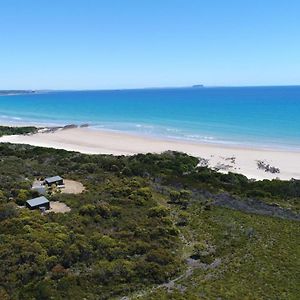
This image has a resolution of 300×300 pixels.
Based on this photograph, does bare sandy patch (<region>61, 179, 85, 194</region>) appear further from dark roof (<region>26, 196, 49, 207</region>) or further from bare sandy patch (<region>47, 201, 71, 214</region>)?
dark roof (<region>26, 196, 49, 207</region>)

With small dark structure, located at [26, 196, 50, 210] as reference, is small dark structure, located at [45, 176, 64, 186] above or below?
above

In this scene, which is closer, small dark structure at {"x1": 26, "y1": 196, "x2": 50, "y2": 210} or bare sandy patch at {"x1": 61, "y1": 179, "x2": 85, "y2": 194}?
small dark structure at {"x1": 26, "y1": 196, "x2": 50, "y2": 210}

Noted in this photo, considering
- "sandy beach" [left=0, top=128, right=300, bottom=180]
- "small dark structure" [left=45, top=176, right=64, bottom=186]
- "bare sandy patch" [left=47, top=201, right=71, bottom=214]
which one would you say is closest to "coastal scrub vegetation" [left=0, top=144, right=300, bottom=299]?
"bare sandy patch" [left=47, top=201, right=71, bottom=214]

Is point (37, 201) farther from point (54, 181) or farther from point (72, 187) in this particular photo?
point (72, 187)

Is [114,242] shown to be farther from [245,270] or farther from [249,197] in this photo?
[249,197]

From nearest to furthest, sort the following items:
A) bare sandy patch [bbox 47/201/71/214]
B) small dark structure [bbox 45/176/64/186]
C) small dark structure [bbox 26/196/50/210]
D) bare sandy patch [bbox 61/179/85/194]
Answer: small dark structure [bbox 26/196/50/210], bare sandy patch [bbox 47/201/71/214], bare sandy patch [bbox 61/179/85/194], small dark structure [bbox 45/176/64/186]

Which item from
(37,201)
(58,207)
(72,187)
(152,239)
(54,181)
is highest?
(54,181)

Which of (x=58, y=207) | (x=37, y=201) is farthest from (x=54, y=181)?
(x=37, y=201)

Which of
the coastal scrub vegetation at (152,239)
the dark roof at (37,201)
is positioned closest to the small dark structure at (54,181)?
the coastal scrub vegetation at (152,239)
